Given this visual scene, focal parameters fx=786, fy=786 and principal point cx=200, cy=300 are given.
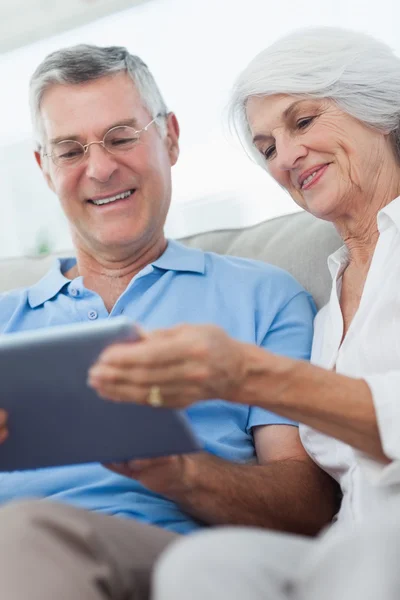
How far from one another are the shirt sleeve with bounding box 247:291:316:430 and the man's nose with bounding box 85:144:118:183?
0.51 metres

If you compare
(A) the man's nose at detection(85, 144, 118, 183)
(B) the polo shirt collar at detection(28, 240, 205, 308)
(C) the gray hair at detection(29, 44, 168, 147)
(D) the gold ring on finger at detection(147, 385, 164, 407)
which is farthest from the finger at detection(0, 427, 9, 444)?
(C) the gray hair at detection(29, 44, 168, 147)

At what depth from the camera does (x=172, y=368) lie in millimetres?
883

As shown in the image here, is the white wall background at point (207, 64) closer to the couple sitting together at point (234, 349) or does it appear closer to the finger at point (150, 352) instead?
the couple sitting together at point (234, 349)

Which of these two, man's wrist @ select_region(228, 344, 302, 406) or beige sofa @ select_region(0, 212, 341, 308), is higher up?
man's wrist @ select_region(228, 344, 302, 406)

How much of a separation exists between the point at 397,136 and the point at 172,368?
87cm

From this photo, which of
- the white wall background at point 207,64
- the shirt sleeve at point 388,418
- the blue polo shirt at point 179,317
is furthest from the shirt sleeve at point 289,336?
the white wall background at point 207,64

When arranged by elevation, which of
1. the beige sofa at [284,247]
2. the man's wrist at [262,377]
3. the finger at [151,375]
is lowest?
the beige sofa at [284,247]

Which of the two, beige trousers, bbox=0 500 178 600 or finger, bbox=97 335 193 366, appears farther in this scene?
finger, bbox=97 335 193 366

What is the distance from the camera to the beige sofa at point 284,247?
171cm

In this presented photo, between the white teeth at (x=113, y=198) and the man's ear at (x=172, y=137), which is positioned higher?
the man's ear at (x=172, y=137)

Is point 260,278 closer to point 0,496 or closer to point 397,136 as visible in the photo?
point 397,136

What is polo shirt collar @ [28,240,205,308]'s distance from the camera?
1714 millimetres

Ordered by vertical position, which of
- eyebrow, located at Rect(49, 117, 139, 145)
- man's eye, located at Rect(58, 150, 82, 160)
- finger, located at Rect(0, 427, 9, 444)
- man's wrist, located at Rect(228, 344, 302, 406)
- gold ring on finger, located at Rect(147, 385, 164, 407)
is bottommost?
finger, located at Rect(0, 427, 9, 444)

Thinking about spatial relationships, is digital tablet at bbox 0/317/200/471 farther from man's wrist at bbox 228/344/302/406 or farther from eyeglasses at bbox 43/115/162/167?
eyeglasses at bbox 43/115/162/167
